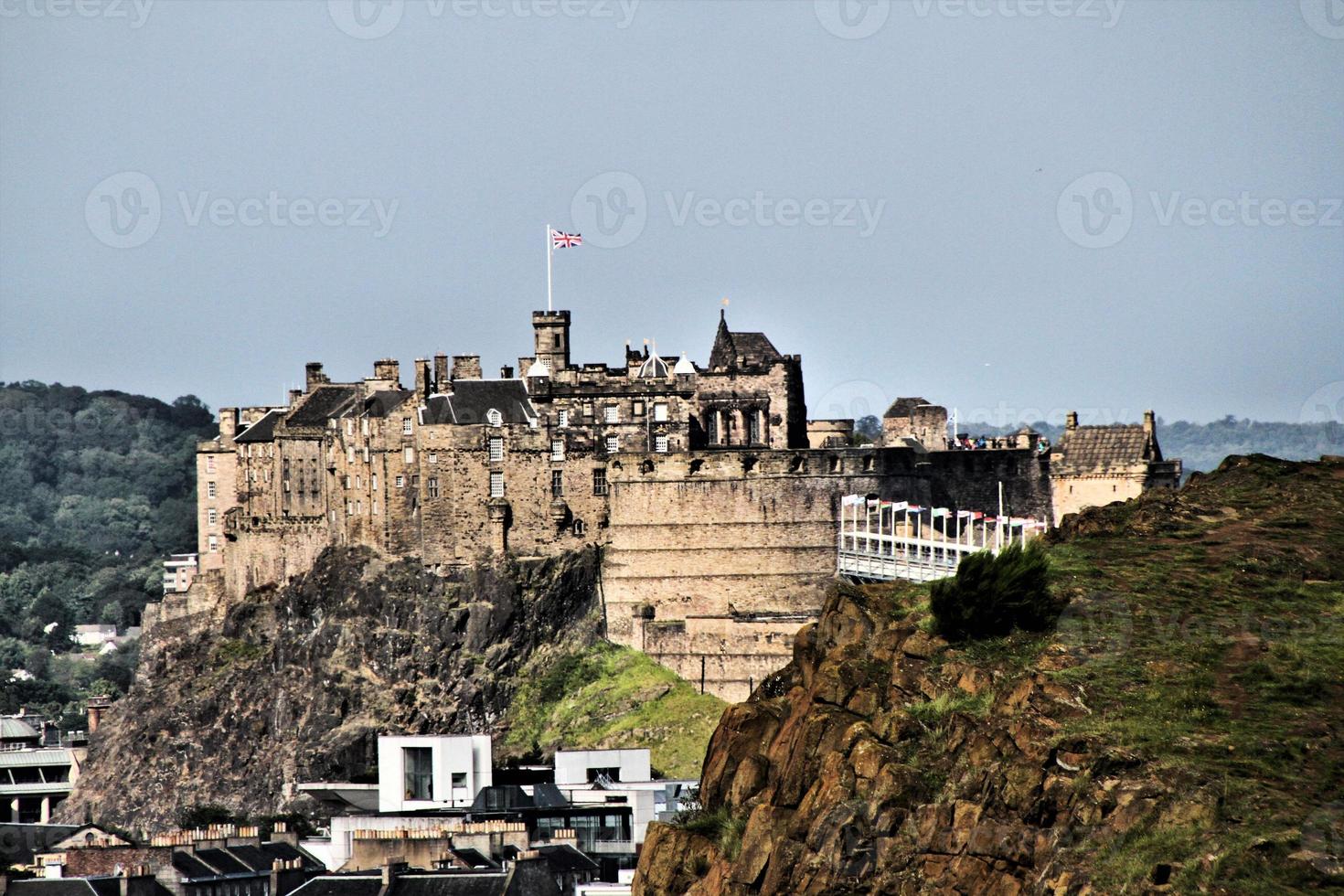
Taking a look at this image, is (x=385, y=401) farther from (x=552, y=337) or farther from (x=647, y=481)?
(x=647, y=481)

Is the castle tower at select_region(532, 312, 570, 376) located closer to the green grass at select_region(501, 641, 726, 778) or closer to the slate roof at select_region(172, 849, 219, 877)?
the green grass at select_region(501, 641, 726, 778)

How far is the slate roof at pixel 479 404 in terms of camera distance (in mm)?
125125

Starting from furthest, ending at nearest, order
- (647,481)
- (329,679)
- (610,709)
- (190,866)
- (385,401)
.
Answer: (385,401), (329,679), (647,481), (610,709), (190,866)

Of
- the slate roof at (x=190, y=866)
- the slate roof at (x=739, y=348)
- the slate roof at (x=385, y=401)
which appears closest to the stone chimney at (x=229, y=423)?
the slate roof at (x=385, y=401)

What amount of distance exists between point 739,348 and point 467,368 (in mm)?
13284

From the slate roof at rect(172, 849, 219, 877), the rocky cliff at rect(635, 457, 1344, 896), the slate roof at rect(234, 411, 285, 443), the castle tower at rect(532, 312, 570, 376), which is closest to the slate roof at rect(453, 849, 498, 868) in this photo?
the slate roof at rect(172, 849, 219, 877)

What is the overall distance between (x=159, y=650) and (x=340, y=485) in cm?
2105

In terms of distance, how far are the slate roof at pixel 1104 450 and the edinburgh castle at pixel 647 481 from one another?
0.45ft

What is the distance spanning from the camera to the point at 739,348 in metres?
130

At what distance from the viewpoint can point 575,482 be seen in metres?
123

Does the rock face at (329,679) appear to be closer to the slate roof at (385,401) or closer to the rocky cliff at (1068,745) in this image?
the slate roof at (385,401)

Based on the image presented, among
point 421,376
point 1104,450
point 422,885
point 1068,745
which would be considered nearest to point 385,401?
point 421,376

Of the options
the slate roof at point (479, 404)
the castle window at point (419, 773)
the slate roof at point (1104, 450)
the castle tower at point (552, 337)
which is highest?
the castle tower at point (552, 337)

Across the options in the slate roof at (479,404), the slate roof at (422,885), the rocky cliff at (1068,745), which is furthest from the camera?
the slate roof at (479,404)
